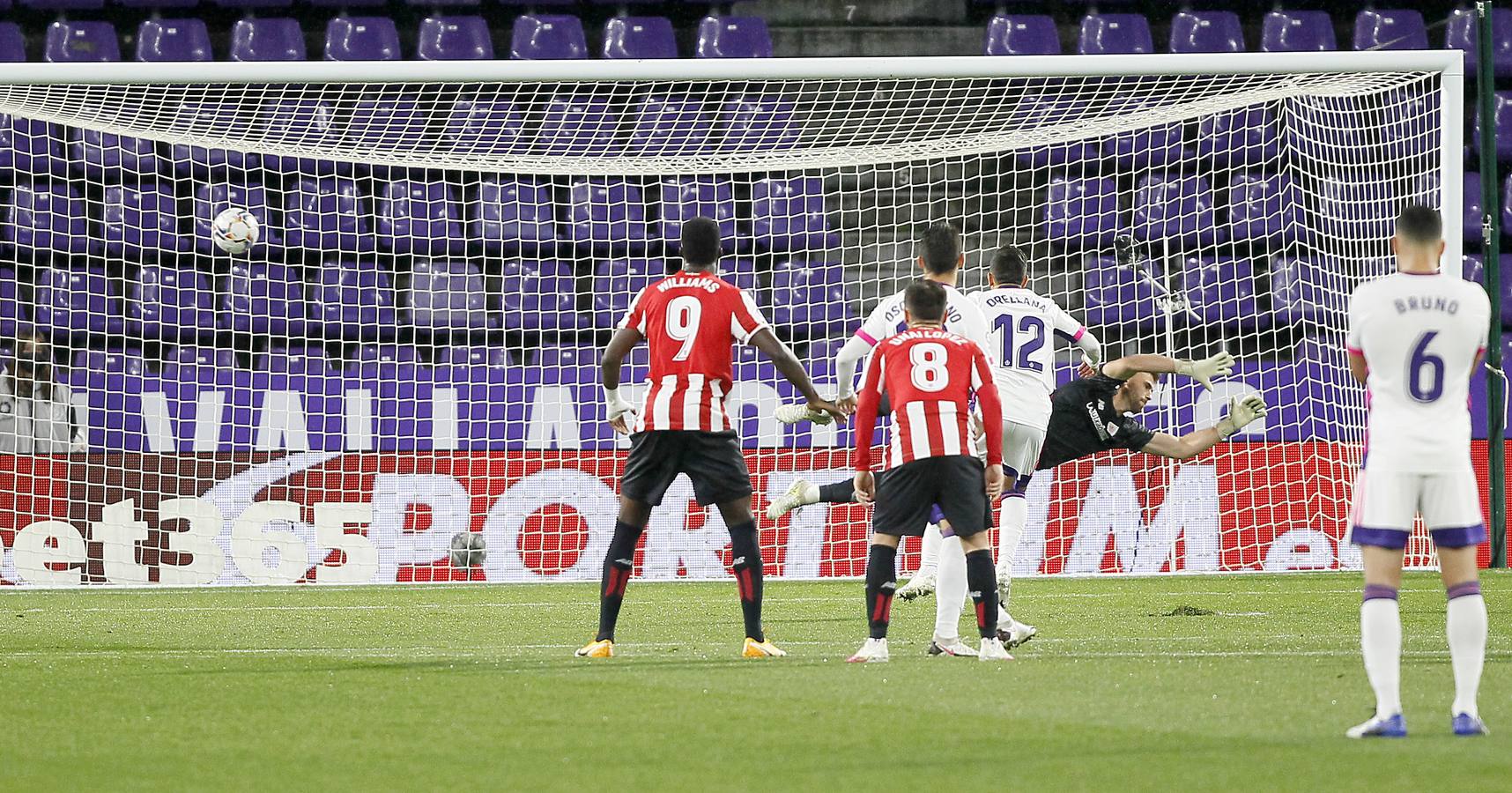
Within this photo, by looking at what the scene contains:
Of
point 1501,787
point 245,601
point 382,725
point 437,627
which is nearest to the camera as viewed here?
point 1501,787

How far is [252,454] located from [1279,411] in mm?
7720

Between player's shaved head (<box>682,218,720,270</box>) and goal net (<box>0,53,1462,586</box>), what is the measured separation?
163 inches

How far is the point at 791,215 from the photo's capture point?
14641 millimetres

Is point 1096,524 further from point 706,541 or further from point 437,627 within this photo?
point 437,627

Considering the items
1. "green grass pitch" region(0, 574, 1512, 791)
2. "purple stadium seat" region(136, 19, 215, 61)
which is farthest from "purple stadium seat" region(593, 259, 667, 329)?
"green grass pitch" region(0, 574, 1512, 791)

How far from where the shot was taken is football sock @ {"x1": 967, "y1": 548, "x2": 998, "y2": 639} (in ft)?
21.8

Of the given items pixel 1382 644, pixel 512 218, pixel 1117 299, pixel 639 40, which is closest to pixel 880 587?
pixel 1382 644

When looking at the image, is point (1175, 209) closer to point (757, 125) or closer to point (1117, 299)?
point (1117, 299)

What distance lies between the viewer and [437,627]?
8.93 m

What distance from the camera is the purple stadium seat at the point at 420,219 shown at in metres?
14.6

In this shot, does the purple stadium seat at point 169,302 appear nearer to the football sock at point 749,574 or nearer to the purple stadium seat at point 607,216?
the purple stadium seat at point 607,216

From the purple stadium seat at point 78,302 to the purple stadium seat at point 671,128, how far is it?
168 inches

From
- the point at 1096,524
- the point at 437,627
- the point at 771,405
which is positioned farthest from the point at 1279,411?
the point at 437,627

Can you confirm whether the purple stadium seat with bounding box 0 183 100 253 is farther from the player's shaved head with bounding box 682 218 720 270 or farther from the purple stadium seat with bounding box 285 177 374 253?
the player's shaved head with bounding box 682 218 720 270
